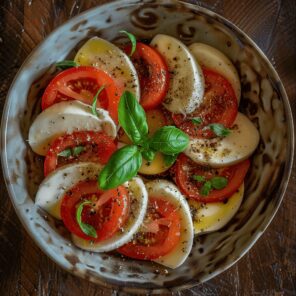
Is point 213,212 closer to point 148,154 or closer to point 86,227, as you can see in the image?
point 148,154

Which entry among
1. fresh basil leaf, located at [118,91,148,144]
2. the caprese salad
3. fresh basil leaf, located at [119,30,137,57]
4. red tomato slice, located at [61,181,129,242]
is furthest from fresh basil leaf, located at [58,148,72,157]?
fresh basil leaf, located at [119,30,137,57]

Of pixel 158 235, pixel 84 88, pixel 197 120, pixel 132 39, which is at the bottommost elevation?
pixel 158 235

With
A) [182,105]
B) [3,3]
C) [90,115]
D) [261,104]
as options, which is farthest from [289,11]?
[3,3]

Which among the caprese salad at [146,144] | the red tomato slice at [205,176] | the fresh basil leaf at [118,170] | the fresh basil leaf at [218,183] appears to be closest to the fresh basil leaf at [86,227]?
the caprese salad at [146,144]

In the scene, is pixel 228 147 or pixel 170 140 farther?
pixel 228 147

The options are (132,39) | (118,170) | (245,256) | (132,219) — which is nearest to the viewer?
(118,170)

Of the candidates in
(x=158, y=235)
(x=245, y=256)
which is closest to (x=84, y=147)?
(x=158, y=235)

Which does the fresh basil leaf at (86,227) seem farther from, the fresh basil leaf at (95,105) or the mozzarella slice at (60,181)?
the fresh basil leaf at (95,105)

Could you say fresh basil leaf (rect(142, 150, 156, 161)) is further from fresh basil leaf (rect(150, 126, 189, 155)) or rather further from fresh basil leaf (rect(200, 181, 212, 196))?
fresh basil leaf (rect(200, 181, 212, 196))

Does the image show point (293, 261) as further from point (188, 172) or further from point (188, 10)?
point (188, 10)
